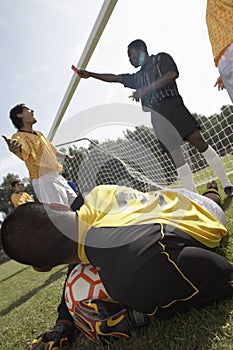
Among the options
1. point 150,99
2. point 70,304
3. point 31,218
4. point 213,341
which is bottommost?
point 213,341

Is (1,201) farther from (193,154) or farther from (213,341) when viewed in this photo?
(213,341)

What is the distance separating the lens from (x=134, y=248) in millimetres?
1277

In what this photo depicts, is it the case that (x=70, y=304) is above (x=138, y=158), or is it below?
below

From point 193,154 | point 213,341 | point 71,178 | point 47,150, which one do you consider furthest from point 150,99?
point 71,178

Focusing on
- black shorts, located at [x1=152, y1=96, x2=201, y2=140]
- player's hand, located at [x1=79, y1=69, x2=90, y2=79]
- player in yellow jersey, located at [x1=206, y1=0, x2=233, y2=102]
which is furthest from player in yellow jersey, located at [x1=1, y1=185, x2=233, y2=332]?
player's hand, located at [x1=79, y1=69, x2=90, y2=79]

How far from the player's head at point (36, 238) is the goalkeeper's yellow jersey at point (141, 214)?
0.09 m

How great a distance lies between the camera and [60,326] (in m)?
1.66

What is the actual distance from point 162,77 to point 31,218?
7.18 ft

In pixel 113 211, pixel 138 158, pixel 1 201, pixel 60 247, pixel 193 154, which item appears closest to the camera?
pixel 60 247

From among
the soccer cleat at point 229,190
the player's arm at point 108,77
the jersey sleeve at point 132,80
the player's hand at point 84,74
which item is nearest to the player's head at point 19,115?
the player's hand at point 84,74

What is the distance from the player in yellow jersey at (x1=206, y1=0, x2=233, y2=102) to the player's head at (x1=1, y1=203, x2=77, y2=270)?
47.9 inches

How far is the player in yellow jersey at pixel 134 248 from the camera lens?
1.26 meters

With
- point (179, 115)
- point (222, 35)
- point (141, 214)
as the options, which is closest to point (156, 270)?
point (141, 214)

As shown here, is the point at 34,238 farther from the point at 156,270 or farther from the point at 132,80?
the point at 132,80
